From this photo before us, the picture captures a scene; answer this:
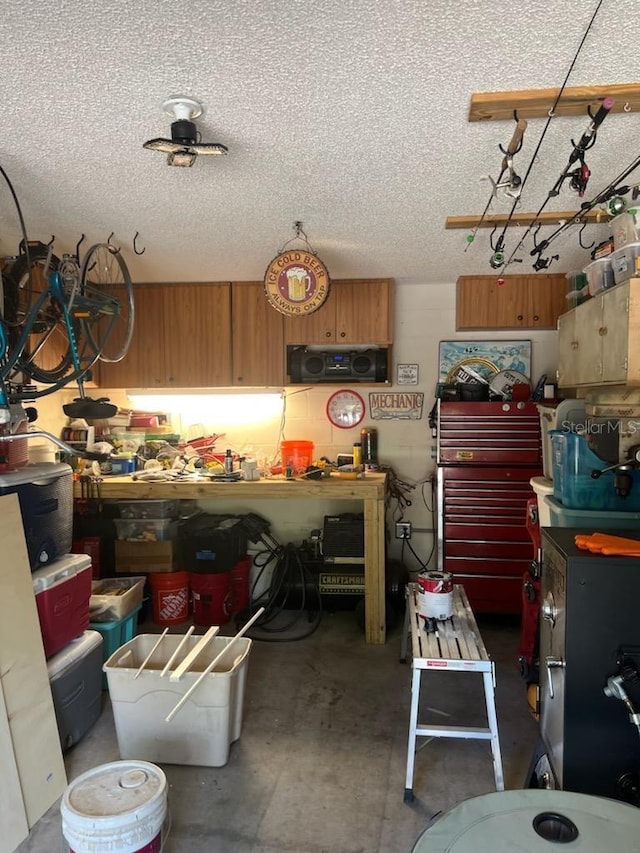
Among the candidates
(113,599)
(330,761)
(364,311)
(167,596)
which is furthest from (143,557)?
(364,311)

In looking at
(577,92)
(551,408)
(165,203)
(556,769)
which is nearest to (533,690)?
(556,769)

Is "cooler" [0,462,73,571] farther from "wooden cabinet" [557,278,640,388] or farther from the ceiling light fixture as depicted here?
"wooden cabinet" [557,278,640,388]

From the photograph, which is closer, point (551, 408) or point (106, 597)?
point (106, 597)

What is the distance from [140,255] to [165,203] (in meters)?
0.95

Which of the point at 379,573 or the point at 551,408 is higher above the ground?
the point at 551,408

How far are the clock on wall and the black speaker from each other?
0.34 metres

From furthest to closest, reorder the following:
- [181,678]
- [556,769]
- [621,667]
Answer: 1. [181,678]
2. [556,769]
3. [621,667]

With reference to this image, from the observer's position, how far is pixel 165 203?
2.45 m

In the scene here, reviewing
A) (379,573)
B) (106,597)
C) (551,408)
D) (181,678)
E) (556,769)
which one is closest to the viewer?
(556,769)

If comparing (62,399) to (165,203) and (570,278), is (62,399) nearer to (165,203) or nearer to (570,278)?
(165,203)

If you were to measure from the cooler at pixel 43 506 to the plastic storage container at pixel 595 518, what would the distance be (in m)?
2.40

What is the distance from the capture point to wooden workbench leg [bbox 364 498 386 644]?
11.4 feet

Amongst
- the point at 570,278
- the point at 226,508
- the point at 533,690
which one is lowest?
the point at 533,690

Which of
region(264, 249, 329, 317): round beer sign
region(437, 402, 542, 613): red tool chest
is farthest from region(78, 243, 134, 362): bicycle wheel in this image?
region(437, 402, 542, 613): red tool chest
